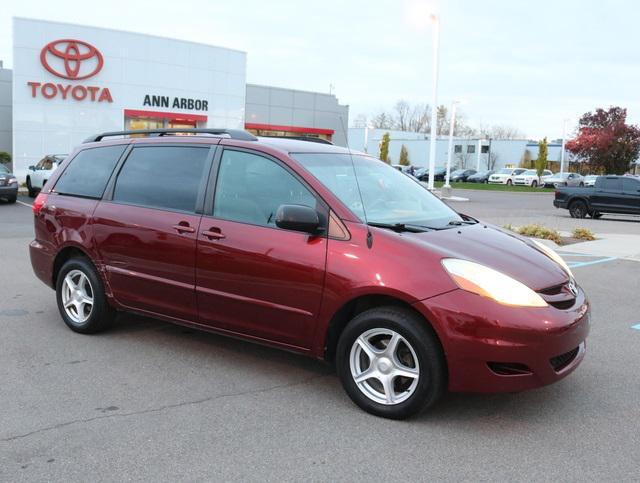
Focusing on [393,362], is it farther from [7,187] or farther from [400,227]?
[7,187]

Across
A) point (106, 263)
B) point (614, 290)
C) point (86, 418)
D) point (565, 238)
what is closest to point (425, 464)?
point (86, 418)

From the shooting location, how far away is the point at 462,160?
8638cm

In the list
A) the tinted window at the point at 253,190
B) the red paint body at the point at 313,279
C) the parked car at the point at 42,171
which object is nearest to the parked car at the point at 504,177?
the parked car at the point at 42,171

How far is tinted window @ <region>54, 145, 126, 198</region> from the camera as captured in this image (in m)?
5.55

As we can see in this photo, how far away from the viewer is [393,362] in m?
3.88

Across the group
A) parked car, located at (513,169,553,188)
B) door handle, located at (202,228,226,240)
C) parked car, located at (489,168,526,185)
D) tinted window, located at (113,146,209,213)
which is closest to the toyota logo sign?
tinted window, located at (113,146,209,213)

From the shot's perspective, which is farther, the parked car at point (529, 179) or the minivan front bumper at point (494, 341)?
the parked car at point (529, 179)

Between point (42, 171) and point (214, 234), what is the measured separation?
67.7ft

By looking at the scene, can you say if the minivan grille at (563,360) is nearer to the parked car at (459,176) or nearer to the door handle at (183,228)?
the door handle at (183,228)

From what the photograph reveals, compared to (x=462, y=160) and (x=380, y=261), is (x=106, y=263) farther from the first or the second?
(x=462, y=160)

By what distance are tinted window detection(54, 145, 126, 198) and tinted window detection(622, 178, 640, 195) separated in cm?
2029

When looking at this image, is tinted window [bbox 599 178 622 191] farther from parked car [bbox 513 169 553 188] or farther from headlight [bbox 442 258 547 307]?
parked car [bbox 513 169 553 188]

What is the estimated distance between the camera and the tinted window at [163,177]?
489 centimetres

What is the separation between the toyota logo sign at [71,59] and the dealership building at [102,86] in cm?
4
